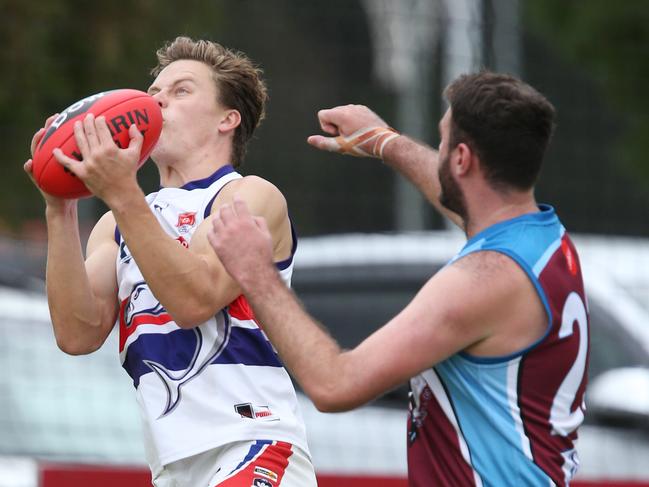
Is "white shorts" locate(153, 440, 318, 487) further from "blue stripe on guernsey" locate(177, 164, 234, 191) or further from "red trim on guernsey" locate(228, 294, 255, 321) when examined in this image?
"blue stripe on guernsey" locate(177, 164, 234, 191)

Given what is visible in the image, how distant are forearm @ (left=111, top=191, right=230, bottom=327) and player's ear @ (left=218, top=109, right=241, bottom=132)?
604 millimetres

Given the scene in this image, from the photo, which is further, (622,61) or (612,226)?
(622,61)

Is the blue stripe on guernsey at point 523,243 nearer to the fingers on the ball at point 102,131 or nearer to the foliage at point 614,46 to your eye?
the fingers on the ball at point 102,131

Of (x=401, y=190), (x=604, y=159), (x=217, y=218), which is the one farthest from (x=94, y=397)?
(x=604, y=159)

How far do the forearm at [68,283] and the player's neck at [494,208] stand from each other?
116cm

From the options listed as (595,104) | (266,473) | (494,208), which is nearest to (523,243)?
(494,208)

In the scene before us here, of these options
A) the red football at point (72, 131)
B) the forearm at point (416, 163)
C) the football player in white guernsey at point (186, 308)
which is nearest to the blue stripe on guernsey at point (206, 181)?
the football player in white guernsey at point (186, 308)

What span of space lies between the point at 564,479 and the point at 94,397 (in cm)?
386

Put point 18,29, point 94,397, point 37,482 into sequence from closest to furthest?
point 37,482 < point 94,397 < point 18,29

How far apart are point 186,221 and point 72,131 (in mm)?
463

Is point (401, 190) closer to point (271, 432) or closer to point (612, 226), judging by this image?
point (612, 226)

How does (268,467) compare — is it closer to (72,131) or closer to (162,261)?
(162,261)

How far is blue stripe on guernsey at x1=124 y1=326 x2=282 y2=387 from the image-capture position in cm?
392

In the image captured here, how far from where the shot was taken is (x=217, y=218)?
3.58 metres
